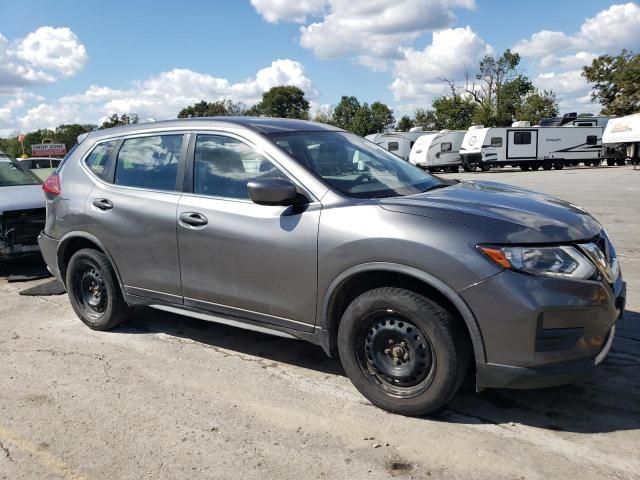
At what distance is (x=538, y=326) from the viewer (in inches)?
115

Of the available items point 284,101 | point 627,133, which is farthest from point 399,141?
point 284,101

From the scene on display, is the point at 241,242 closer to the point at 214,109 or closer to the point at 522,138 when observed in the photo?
the point at 522,138

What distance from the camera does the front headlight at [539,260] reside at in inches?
116

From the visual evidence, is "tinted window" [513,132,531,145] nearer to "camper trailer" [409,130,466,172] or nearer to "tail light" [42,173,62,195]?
"camper trailer" [409,130,466,172]

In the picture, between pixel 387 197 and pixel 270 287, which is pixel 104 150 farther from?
pixel 387 197

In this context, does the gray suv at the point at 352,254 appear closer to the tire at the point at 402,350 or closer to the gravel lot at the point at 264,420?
the tire at the point at 402,350

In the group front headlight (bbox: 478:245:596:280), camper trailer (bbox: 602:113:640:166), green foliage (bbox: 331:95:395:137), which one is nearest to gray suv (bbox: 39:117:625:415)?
front headlight (bbox: 478:245:596:280)

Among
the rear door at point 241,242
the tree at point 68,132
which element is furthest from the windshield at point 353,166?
the tree at point 68,132

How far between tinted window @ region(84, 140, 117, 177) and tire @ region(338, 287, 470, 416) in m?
2.72

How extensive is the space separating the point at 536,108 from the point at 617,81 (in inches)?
328

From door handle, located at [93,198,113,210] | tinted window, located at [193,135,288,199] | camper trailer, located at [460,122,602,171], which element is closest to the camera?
tinted window, located at [193,135,288,199]

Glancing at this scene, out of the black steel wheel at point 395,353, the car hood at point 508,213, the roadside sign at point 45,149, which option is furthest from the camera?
the roadside sign at point 45,149

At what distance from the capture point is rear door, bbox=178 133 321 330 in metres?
3.59

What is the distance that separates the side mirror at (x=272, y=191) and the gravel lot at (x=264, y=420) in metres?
1.29
